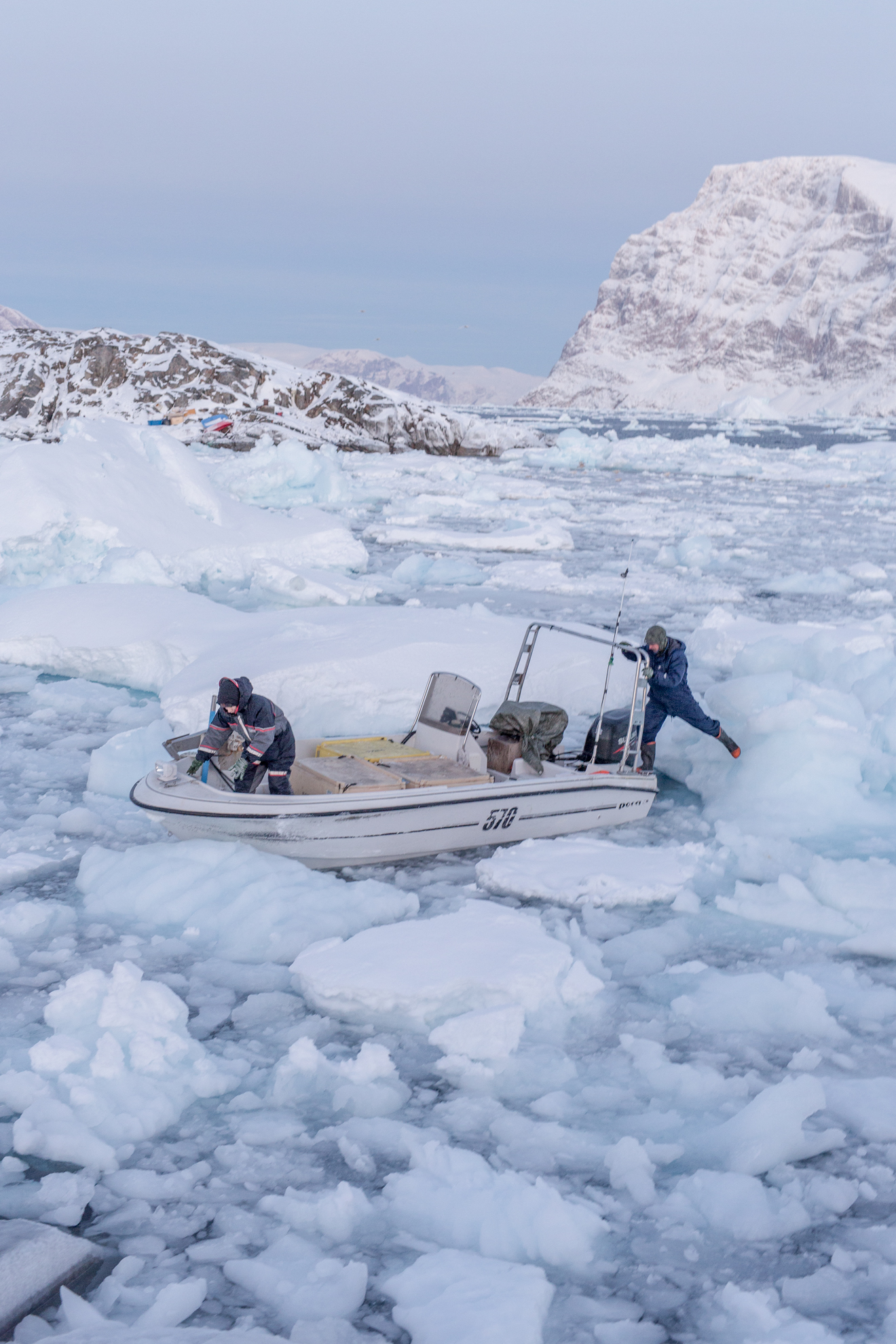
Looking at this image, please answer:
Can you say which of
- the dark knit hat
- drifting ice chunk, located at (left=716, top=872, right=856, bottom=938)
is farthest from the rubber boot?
the dark knit hat

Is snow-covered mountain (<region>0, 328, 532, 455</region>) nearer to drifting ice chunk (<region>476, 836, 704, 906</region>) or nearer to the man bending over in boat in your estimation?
the man bending over in boat

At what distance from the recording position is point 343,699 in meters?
9.52

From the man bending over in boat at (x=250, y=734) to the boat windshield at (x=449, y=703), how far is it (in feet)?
4.38

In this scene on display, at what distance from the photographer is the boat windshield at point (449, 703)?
746 centimetres

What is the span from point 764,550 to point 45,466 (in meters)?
14.5

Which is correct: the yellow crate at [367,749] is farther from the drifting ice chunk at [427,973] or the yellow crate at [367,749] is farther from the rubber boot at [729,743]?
the rubber boot at [729,743]

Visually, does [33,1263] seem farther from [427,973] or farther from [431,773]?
[431,773]

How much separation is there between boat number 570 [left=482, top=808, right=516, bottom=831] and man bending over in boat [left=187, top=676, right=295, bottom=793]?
4.51ft

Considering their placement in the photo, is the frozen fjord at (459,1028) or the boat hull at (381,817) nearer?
the frozen fjord at (459,1028)

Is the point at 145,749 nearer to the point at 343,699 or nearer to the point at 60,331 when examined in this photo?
the point at 343,699

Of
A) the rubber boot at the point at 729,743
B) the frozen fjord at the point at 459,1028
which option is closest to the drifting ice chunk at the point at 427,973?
the frozen fjord at the point at 459,1028

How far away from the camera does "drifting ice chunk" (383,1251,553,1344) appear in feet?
10.7

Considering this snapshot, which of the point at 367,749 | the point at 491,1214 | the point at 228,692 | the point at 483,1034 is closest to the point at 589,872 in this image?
the point at 367,749

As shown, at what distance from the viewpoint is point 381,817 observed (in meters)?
6.54
